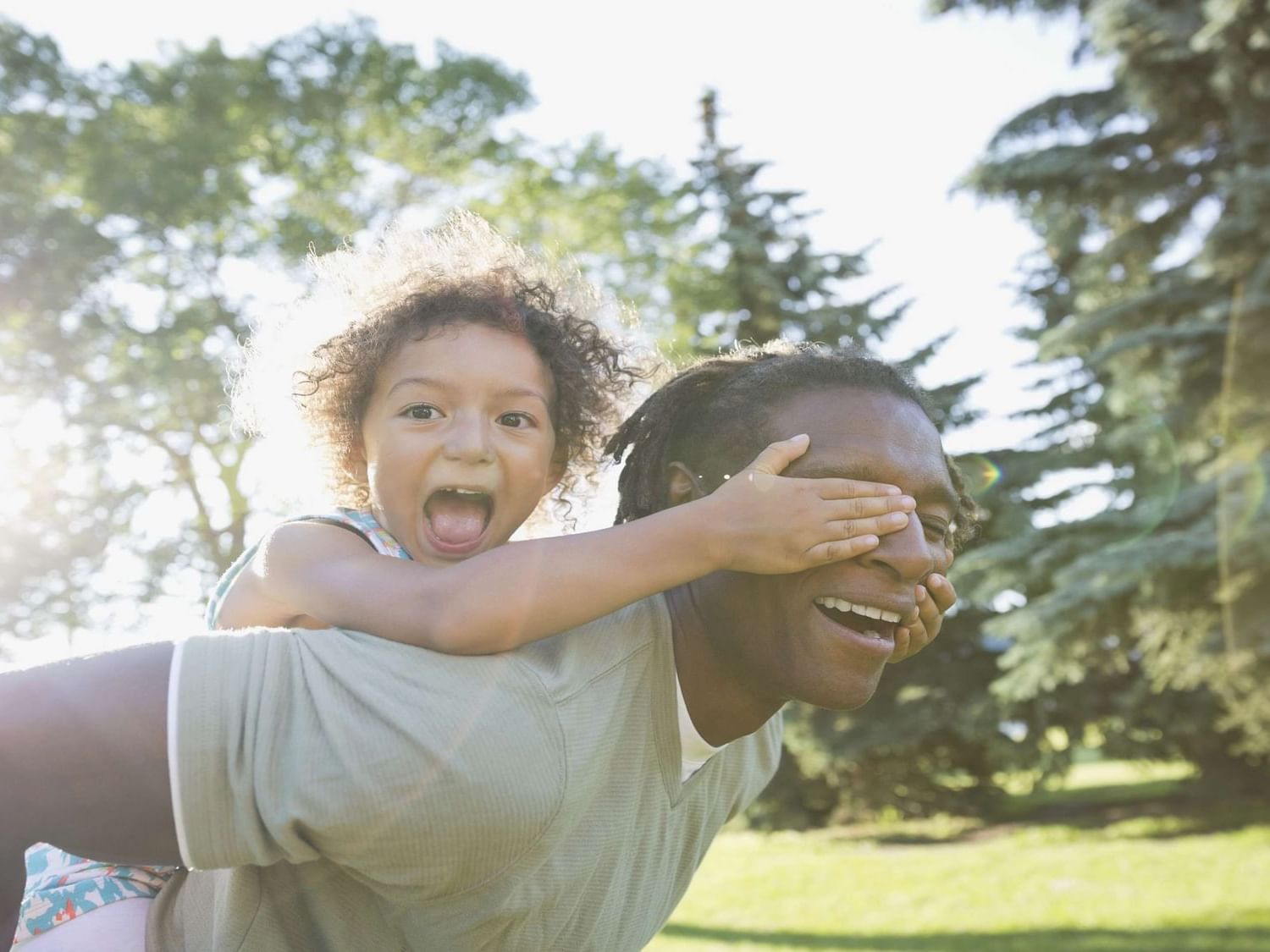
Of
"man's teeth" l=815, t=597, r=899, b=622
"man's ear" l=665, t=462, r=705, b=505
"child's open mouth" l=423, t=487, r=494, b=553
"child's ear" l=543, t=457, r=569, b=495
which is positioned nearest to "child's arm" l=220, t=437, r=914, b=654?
"man's teeth" l=815, t=597, r=899, b=622

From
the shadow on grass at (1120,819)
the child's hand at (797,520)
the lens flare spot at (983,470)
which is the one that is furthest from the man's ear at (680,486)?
the shadow on grass at (1120,819)

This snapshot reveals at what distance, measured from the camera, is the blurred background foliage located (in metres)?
10.3

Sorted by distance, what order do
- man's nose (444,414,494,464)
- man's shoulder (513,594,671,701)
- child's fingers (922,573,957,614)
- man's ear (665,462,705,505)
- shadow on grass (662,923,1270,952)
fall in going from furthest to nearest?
shadow on grass (662,923,1270,952)
man's nose (444,414,494,464)
man's ear (665,462,705,505)
child's fingers (922,573,957,614)
man's shoulder (513,594,671,701)

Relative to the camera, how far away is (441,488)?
9.04ft

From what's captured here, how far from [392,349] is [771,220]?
50.9ft

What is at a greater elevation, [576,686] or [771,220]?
[771,220]

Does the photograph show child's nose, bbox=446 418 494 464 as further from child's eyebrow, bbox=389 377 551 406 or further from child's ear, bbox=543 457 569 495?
child's ear, bbox=543 457 569 495

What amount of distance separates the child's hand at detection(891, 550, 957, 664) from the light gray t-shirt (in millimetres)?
487

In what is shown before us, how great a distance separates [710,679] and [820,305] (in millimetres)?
15557

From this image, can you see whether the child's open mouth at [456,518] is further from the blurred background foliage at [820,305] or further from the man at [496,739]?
the blurred background foliage at [820,305]

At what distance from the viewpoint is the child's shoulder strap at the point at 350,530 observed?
253 cm

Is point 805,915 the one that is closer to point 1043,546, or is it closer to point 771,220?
point 1043,546

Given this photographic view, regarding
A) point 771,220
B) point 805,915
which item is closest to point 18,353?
point 771,220

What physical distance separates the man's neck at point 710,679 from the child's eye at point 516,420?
0.77 m
